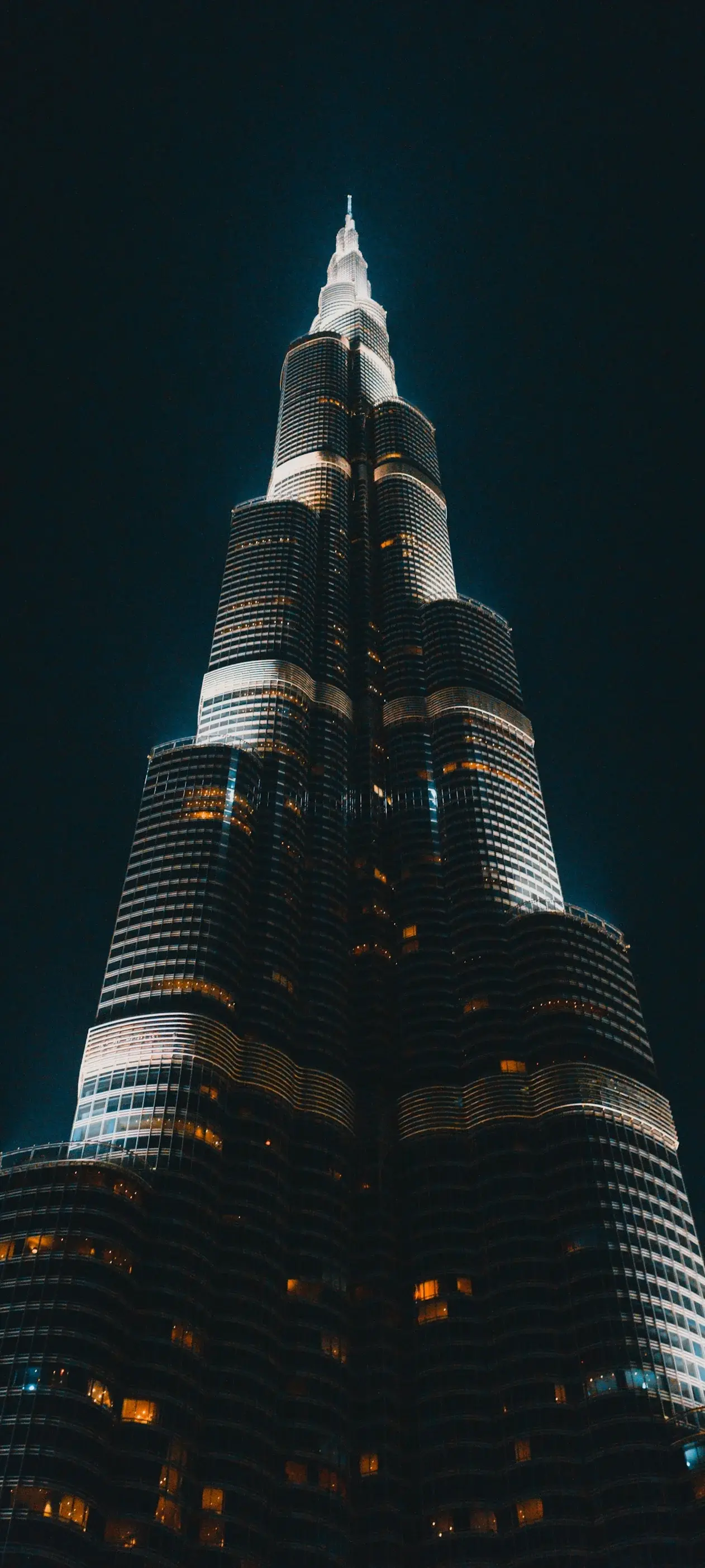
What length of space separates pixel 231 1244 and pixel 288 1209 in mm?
12731

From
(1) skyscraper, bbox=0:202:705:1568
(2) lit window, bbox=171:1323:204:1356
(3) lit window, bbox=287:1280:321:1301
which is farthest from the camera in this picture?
(3) lit window, bbox=287:1280:321:1301

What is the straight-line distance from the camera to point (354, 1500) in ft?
474

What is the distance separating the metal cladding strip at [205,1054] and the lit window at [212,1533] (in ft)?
164

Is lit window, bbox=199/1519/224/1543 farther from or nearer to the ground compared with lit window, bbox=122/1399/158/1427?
nearer to the ground

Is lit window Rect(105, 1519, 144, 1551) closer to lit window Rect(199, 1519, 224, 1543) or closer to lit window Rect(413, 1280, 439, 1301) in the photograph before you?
lit window Rect(199, 1519, 224, 1543)

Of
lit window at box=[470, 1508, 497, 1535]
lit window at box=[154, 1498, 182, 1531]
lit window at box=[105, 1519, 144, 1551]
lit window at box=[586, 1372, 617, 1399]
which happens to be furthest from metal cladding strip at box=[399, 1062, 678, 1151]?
lit window at box=[105, 1519, 144, 1551]

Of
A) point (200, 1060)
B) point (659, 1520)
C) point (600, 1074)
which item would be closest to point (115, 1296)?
point (200, 1060)

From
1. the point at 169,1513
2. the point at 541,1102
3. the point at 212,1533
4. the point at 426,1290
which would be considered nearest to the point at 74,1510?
the point at 169,1513

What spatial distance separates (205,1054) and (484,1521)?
57251 millimetres

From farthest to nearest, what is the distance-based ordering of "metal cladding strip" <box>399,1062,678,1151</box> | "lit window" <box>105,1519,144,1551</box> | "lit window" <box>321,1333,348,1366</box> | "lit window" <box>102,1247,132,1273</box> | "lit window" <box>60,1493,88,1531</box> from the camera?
1. "metal cladding strip" <box>399,1062,678,1151</box>
2. "lit window" <box>321,1333,348,1366</box>
3. "lit window" <box>102,1247,132,1273</box>
4. "lit window" <box>105,1519,144,1551</box>
5. "lit window" <box>60,1493,88,1531</box>

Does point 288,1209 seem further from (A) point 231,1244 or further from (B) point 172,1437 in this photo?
(B) point 172,1437

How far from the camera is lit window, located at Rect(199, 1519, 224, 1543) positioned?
125 metres

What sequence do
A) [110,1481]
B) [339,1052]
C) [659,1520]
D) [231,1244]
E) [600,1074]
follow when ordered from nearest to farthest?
[110,1481]
[659,1520]
[231,1244]
[600,1074]
[339,1052]

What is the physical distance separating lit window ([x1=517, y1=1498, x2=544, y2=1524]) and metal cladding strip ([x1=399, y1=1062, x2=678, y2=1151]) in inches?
1804
